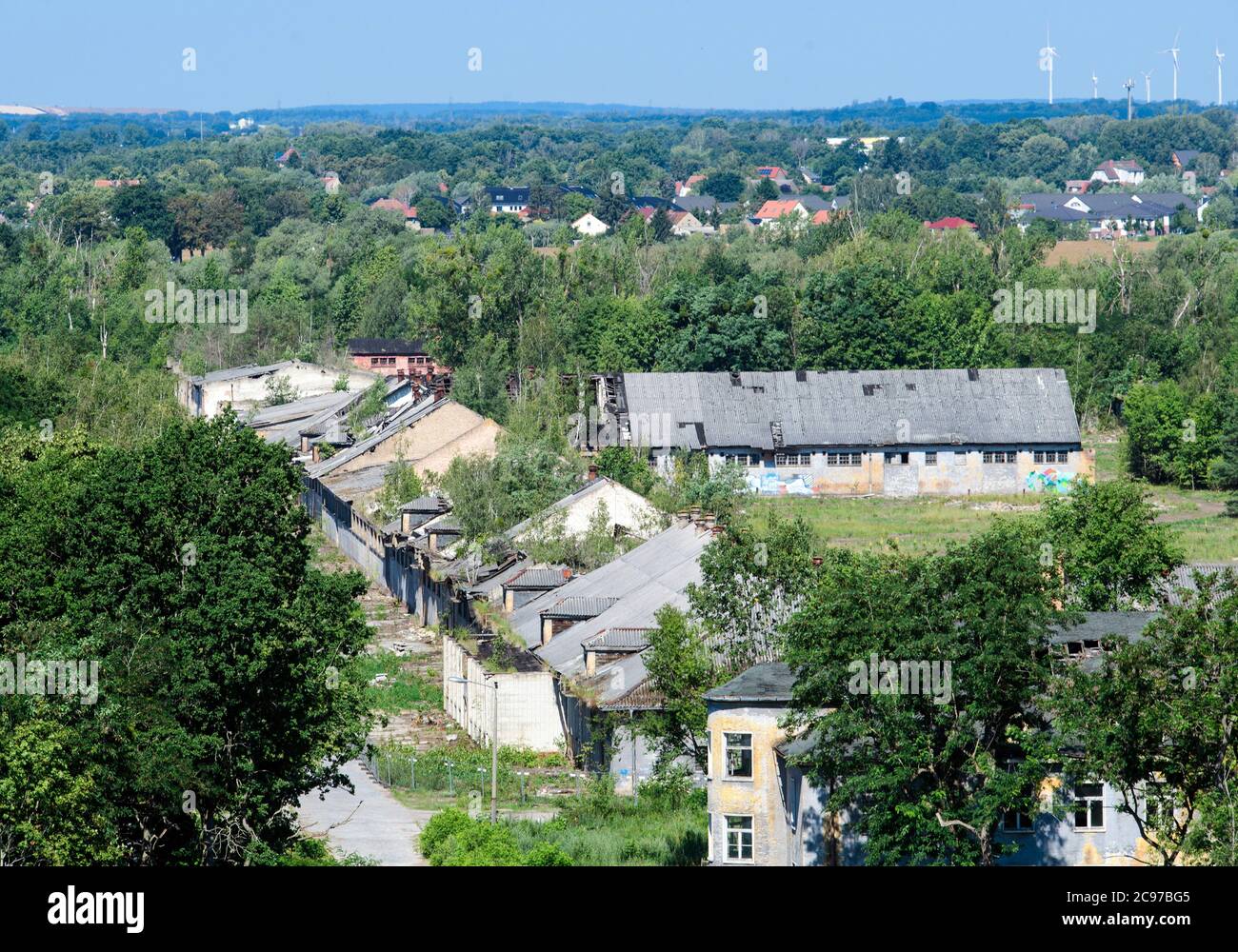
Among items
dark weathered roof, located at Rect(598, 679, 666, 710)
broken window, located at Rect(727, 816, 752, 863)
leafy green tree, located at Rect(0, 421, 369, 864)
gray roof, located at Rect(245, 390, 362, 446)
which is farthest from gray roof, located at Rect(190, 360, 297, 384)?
broken window, located at Rect(727, 816, 752, 863)

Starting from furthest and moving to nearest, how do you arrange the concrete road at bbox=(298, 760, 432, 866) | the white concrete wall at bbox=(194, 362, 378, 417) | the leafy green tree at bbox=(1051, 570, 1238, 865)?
the white concrete wall at bbox=(194, 362, 378, 417)
the concrete road at bbox=(298, 760, 432, 866)
the leafy green tree at bbox=(1051, 570, 1238, 865)

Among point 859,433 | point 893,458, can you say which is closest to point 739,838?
point 893,458

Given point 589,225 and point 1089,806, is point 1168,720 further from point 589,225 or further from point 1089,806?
point 589,225

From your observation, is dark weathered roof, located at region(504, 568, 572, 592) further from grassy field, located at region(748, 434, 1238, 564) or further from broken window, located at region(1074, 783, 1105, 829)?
broken window, located at region(1074, 783, 1105, 829)

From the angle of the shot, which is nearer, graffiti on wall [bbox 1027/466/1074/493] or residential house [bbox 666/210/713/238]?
graffiti on wall [bbox 1027/466/1074/493]

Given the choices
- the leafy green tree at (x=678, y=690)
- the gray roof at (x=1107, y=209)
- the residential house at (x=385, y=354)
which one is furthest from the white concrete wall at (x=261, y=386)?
the gray roof at (x=1107, y=209)

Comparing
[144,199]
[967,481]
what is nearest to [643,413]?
[967,481]

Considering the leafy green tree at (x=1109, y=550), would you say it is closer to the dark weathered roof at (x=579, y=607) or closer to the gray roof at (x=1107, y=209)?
the dark weathered roof at (x=579, y=607)
